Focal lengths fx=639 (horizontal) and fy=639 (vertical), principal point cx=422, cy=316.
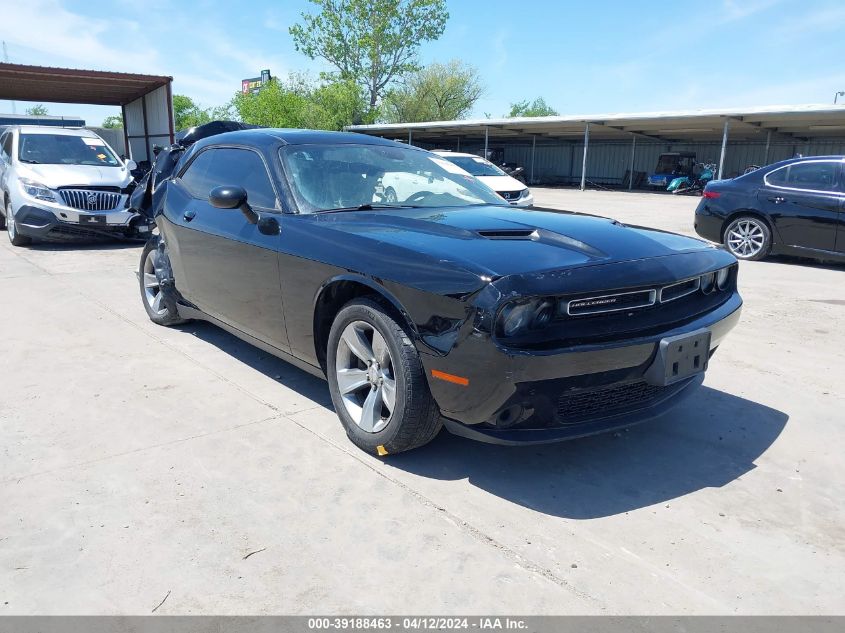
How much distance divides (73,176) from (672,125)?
87.3ft

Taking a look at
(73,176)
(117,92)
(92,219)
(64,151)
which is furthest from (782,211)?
(117,92)

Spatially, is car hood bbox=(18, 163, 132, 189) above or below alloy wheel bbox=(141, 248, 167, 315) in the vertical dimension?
above

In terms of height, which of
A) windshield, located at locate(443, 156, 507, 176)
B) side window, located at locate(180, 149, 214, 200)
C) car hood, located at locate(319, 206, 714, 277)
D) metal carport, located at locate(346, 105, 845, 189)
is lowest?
car hood, located at locate(319, 206, 714, 277)

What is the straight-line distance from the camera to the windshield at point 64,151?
10.3 metres

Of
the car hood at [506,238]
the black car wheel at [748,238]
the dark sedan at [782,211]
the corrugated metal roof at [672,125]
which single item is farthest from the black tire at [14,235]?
the corrugated metal roof at [672,125]

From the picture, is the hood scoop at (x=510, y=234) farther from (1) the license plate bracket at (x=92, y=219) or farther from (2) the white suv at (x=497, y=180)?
(2) the white suv at (x=497, y=180)

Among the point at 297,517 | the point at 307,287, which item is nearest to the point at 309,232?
the point at 307,287

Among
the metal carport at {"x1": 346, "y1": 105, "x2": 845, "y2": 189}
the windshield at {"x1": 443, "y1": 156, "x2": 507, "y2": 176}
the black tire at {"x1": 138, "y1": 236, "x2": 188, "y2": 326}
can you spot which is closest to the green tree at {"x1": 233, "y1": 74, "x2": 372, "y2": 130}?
the metal carport at {"x1": 346, "y1": 105, "x2": 845, "y2": 189}

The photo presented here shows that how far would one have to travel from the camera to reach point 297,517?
263cm

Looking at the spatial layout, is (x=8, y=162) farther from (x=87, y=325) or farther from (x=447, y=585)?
(x=447, y=585)

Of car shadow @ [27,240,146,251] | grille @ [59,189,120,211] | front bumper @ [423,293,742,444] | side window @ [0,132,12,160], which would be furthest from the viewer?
side window @ [0,132,12,160]

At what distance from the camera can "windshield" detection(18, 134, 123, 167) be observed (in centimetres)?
1026

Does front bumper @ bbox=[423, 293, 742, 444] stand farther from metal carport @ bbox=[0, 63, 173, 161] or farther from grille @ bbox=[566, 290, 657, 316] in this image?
metal carport @ bbox=[0, 63, 173, 161]

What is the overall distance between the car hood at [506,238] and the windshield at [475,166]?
9.69 meters
